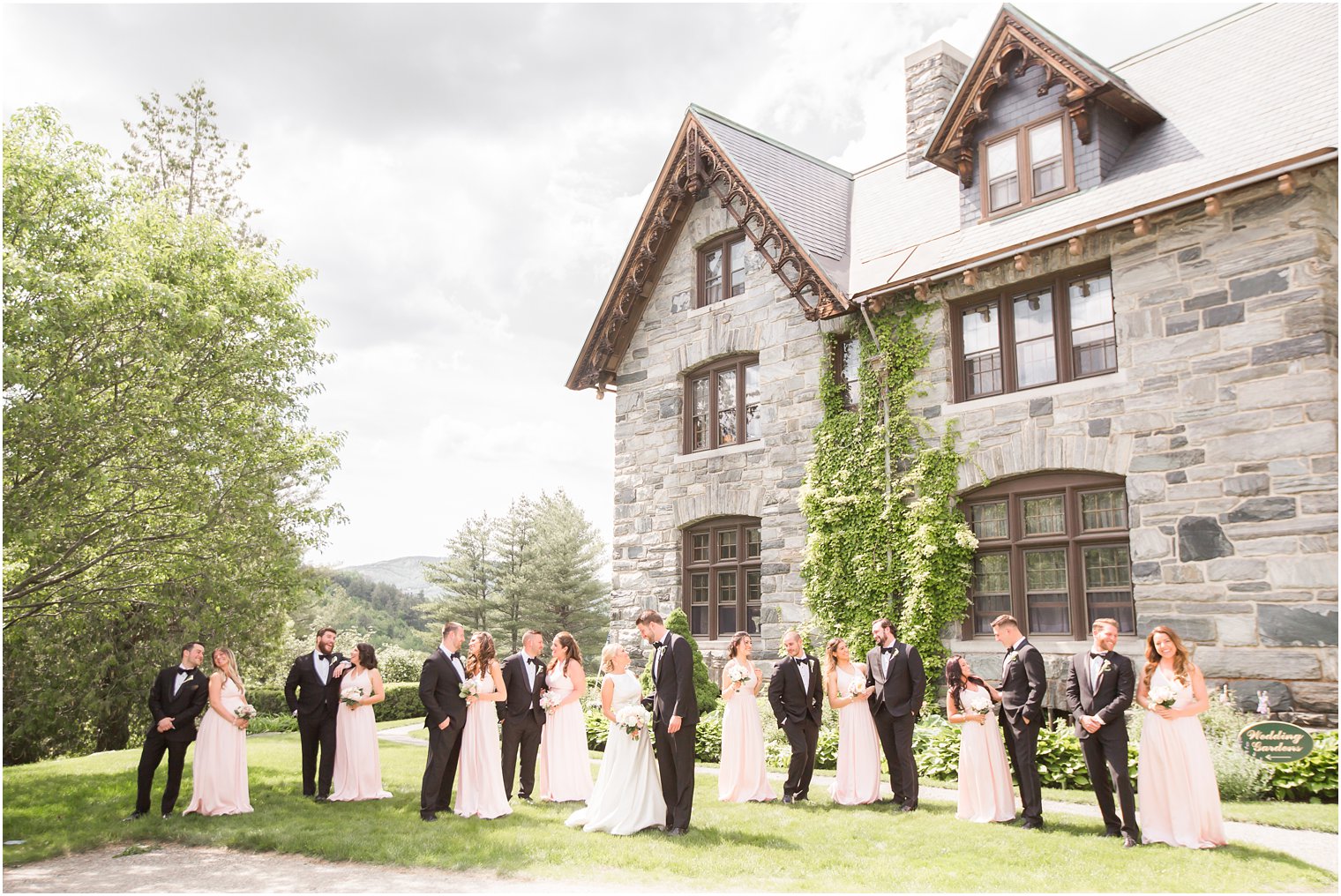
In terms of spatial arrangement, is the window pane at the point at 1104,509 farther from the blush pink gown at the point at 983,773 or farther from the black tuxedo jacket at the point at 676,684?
the black tuxedo jacket at the point at 676,684

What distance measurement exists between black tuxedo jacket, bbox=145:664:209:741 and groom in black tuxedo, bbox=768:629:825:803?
5.95m

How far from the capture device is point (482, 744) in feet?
32.1

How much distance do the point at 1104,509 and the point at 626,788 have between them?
7463mm

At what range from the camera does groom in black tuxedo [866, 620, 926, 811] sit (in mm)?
9648

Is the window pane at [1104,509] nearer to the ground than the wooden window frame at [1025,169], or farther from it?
nearer to the ground

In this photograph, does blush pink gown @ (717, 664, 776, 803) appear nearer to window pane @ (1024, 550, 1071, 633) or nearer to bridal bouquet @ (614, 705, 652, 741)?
bridal bouquet @ (614, 705, 652, 741)

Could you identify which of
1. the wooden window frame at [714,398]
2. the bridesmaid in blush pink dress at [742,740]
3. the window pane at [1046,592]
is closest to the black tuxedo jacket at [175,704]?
the bridesmaid in blush pink dress at [742,740]

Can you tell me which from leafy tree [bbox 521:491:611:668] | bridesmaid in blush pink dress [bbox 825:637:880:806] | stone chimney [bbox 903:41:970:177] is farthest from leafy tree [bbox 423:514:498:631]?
bridesmaid in blush pink dress [bbox 825:637:880:806]

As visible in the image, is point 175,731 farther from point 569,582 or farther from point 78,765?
point 569,582

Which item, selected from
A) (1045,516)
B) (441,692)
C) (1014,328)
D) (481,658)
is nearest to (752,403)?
(1014,328)

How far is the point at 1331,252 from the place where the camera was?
11117mm

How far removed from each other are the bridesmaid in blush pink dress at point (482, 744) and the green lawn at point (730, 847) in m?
0.30

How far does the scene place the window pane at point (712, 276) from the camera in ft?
59.0

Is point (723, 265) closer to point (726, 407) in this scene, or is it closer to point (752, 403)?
point (726, 407)
